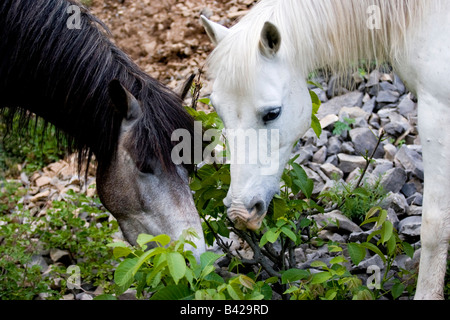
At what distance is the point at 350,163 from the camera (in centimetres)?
436

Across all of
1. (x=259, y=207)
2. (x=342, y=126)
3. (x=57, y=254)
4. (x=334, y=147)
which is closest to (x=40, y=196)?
(x=57, y=254)

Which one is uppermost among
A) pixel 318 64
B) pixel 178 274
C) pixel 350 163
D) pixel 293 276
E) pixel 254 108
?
pixel 318 64

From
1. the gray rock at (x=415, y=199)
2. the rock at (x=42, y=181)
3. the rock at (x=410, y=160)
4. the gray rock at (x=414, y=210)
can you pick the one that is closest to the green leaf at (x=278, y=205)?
the gray rock at (x=414, y=210)

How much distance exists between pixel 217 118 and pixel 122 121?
51 centimetres

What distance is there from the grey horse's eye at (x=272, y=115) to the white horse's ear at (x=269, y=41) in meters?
0.25

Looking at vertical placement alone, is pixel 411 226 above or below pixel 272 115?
below

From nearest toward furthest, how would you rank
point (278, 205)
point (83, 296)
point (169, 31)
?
point (278, 205), point (83, 296), point (169, 31)

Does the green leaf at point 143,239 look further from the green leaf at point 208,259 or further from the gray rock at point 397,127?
the gray rock at point 397,127

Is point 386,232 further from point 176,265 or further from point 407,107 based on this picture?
point 407,107

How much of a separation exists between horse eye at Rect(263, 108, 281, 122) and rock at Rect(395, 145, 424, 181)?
183cm

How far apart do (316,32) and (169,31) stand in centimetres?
359

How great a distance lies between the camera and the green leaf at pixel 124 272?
236 cm
